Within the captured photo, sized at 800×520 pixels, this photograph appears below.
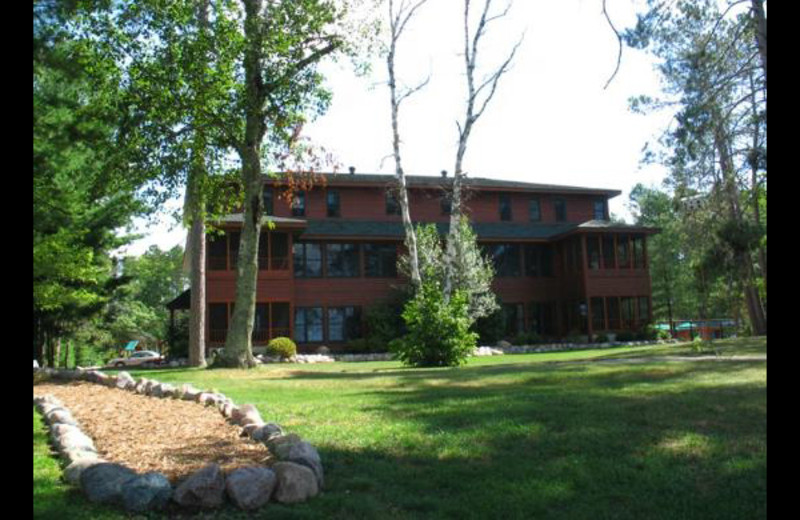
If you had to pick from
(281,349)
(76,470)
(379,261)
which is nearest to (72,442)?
(76,470)

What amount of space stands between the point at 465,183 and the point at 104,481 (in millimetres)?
31916

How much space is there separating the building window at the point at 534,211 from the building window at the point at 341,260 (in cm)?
1090

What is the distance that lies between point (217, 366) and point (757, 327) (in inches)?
902

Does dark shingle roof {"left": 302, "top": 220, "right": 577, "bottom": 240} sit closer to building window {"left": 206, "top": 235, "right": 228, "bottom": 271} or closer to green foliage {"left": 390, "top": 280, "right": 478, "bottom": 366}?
building window {"left": 206, "top": 235, "right": 228, "bottom": 271}

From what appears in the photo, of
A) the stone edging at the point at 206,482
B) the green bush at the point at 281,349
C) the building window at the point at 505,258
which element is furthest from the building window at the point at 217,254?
the stone edging at the point at 206,482

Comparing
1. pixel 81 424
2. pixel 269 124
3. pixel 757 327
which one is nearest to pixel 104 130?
pixel 81 424

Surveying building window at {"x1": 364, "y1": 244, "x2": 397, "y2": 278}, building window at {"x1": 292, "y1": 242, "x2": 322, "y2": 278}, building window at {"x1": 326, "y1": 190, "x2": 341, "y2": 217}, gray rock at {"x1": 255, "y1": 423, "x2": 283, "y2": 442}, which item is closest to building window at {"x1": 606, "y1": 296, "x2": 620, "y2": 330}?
building window at {"x1": 364, "y1": 244, "x2": 397, "y2": 278}

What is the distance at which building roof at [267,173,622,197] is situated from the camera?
33000 mm

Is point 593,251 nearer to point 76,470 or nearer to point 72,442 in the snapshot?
point 72,442

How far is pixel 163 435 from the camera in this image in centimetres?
657

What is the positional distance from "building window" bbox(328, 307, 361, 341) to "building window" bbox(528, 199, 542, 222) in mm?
11924
